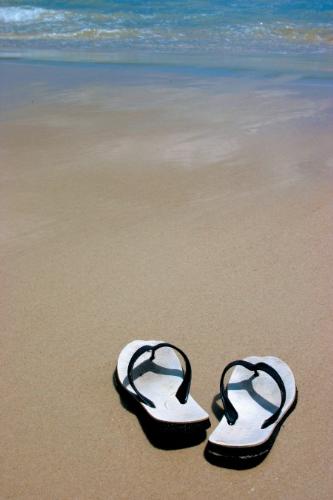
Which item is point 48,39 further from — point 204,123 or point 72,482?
point 72,482

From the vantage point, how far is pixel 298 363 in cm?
177

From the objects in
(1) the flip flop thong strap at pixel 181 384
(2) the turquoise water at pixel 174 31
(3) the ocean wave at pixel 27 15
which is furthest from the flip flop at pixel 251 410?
(3) the ocean wave at pixel 27 15

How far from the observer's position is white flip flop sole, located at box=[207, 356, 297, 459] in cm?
141

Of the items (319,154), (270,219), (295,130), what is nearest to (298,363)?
(270,219)

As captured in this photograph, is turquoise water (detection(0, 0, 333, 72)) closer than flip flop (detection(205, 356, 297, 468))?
No

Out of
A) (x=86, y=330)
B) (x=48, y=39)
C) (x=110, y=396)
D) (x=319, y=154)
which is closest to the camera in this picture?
(x=110, y=396)

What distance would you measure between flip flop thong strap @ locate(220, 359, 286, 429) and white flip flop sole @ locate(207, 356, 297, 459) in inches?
0.5

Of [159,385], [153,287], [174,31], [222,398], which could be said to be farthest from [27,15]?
[222,398]

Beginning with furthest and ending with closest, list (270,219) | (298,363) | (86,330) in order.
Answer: (270,219) → (86,330) → (298,363)

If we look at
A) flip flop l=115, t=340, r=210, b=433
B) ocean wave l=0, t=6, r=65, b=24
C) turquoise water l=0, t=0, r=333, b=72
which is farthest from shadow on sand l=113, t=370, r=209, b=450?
ocean wave l=0, t=6, r=65, b=24

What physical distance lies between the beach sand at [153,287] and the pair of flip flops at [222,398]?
0.16ft

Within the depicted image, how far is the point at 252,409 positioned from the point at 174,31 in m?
11.0

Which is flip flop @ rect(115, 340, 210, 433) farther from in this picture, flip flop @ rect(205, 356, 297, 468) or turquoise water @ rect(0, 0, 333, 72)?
turquoise water @ rect(0, 0, 333, 72)

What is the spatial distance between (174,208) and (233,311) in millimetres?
970
